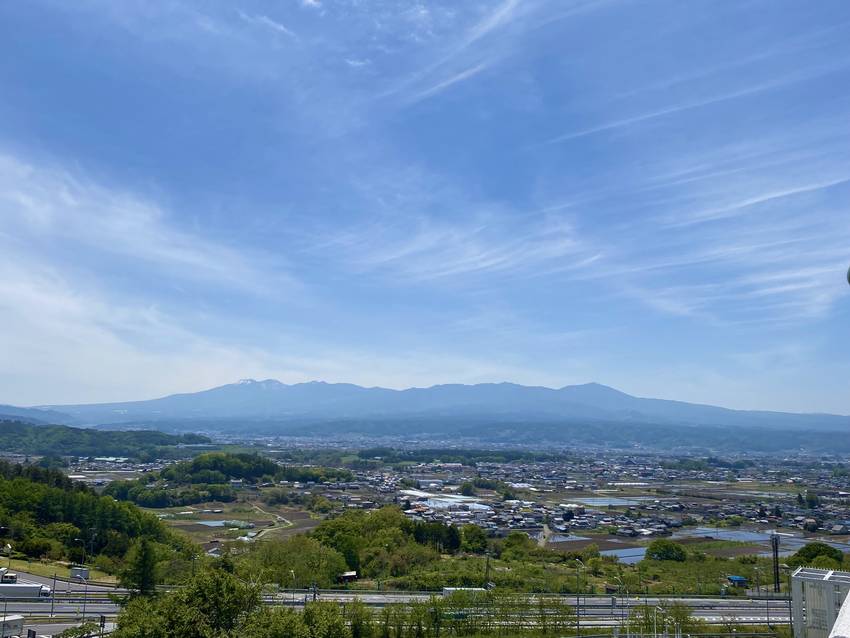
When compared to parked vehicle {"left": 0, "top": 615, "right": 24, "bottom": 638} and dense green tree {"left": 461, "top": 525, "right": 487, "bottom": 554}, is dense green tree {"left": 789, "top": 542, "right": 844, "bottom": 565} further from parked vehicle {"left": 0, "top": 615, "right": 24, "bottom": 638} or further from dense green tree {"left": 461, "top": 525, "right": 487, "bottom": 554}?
parked vehicle {"left": 0, "top": 615, "right": 24, "bottom": 638}

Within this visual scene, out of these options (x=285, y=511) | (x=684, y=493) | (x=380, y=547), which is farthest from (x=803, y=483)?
(x=380, y=547)

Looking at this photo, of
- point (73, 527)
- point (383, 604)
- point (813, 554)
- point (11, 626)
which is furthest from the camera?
point (73, 527)

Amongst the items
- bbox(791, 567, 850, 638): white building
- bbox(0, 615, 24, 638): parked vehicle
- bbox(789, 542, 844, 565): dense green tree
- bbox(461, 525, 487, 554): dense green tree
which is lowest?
bbox(461, 525, 487, 554): dense green tree

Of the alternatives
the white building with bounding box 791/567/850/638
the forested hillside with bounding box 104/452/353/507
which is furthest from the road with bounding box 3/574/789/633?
the forested hillside with bounding box 104/452/353/507

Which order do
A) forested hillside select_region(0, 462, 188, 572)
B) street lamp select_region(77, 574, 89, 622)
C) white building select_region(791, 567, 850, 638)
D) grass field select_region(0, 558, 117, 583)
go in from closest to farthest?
white building select_region(791, 567, 850, 638), street lamp select_region(77, 574, 89, 622), grass field select_region(0, 558, 117, 583), forested hillside select_region(0, 462, 188, 572)

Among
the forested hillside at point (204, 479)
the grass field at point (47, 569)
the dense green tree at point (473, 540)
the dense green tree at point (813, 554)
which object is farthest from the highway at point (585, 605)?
the forested hillside at point (204, 479)

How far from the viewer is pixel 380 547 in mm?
37062

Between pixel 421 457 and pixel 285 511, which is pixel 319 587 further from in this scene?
pixel 421 457

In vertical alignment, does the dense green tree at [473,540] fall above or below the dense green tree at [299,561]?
below

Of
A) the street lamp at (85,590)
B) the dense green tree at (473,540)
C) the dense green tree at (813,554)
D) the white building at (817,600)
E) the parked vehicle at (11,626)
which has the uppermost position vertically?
the white building at (817,600)

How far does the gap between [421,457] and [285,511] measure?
7162 centimetres

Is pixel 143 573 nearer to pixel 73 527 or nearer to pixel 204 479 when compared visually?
pixel 73 527

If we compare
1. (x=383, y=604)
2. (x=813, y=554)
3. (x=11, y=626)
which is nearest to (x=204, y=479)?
(x=383, y=604)

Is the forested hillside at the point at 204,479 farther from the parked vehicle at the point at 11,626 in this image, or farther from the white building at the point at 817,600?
the white building at the point at 817,600
